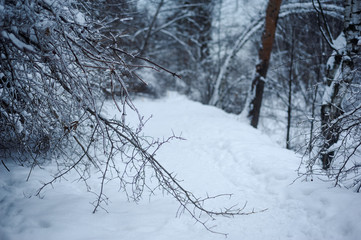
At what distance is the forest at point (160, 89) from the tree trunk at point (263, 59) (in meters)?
0.03

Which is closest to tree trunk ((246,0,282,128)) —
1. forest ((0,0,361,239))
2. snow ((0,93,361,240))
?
forest ((0,0,361,239))

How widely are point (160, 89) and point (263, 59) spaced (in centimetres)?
850

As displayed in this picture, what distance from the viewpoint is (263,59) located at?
713cm

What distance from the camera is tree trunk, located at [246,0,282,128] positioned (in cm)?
668

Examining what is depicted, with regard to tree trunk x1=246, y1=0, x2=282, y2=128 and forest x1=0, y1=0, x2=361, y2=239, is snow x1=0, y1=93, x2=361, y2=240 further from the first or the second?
tree trunk x1=246, y1=0, x2=282, y2=128

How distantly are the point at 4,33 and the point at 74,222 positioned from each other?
1886 millimetres

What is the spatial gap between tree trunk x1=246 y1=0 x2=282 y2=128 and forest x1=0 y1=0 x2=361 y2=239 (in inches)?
1.2

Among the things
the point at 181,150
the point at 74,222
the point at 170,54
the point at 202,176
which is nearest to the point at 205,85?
the point at 170,54

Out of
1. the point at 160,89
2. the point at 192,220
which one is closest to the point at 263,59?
the point at 192,220

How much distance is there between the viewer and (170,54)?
17438 millimetres

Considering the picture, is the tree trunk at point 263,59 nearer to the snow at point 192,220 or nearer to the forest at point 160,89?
the forest at point 160,89

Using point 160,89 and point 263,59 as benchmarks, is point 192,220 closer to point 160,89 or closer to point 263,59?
point 263,59

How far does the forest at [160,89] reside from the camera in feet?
7.19

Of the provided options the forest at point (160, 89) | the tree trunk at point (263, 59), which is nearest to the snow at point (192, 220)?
the forest at point (160, 89)
